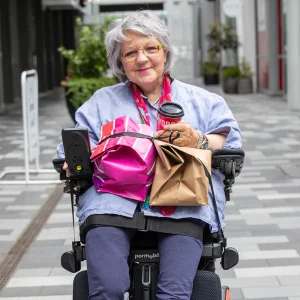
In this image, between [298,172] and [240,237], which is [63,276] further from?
[298,172]

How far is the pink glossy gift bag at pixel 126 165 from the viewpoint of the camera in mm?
2811

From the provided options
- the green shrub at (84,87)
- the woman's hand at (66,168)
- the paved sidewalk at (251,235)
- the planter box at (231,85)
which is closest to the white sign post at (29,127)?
the paved sidewalk at (251,235)

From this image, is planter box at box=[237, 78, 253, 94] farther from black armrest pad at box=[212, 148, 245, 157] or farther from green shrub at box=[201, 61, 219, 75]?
black armrest pad at box=[212, 148, 245, 157]

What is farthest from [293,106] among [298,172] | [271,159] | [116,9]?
[116,9]

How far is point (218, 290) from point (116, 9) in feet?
151

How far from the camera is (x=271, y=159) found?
9.08 metres

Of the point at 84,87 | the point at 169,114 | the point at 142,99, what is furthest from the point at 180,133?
the point at 84,87

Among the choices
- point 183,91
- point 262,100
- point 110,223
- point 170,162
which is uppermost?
point 183,91

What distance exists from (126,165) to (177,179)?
19 centimetres

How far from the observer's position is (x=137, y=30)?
305cm

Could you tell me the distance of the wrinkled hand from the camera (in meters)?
Result: 2.89

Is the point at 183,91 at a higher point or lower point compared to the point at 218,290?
higher

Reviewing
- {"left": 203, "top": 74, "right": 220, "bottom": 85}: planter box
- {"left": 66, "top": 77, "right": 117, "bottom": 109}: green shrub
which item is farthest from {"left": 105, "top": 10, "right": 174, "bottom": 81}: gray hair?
{"left": 203, "top": 74, "right": 220, "bottom": 85}: planter box

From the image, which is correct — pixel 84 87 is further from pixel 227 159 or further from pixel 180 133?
pixel 180 133
